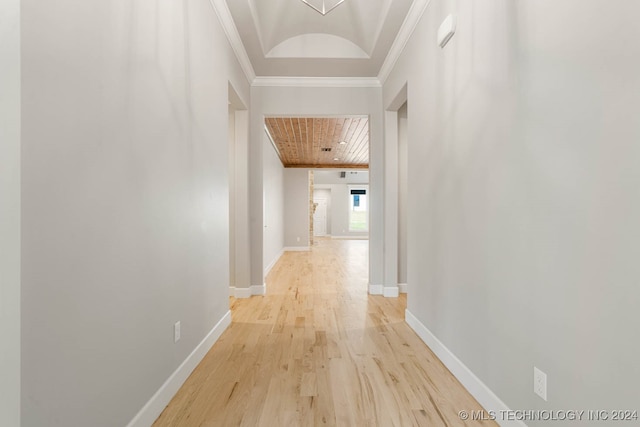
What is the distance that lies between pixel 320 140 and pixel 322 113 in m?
2.77

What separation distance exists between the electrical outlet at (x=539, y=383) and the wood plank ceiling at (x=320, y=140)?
367 centimetres

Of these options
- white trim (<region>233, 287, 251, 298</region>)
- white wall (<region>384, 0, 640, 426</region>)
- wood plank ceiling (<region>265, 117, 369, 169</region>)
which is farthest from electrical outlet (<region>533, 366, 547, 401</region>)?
wood plank ceiling (<region>265, 117, 369, 169</region>)

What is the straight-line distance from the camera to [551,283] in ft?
4.14

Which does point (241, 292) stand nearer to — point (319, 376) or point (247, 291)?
point (247, 291)

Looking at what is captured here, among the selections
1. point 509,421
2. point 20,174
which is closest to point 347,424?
point 509,421

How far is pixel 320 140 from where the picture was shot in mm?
6953

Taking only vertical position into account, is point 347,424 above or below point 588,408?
below

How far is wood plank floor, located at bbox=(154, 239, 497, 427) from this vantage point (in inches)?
65.6

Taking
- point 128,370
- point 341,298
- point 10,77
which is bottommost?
point 341,298

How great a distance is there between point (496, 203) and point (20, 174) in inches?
73.5

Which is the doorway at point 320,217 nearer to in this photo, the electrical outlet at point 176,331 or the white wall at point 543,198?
the white wall at point 543,198

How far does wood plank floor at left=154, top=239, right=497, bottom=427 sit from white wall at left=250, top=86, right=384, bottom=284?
2.76 ft

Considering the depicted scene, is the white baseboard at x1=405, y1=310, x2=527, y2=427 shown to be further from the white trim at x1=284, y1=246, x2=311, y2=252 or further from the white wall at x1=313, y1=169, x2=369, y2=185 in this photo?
the white wall at x1=313, y1=169, x2=369, y2=185

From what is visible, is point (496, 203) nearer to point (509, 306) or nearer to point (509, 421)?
point (509, 306)
